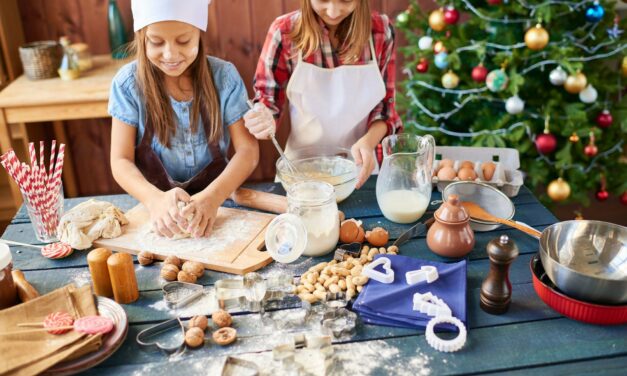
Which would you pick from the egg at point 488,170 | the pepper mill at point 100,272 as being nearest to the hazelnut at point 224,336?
the pepper mill at point 100,272

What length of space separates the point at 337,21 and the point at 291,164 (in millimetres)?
507

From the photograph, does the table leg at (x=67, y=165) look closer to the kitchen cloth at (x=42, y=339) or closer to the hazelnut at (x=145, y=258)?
the hazelnut at (x=145, y=258)

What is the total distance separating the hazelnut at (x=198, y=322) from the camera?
1037 millimetres

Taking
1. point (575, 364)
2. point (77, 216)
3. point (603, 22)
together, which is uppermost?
point (603, 22)

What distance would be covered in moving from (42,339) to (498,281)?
863 millimetres

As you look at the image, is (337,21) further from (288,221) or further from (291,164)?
(288,221)

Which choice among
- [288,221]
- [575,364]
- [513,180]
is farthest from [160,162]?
[575,364]

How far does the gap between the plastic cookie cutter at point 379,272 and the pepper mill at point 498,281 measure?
→ 192 millimetres

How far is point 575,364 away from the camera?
931 mm

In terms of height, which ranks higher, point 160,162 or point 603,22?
point 603,22

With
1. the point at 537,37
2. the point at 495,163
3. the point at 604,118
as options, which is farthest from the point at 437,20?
the point at 495,163

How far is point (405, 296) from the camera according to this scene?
110 centimetres

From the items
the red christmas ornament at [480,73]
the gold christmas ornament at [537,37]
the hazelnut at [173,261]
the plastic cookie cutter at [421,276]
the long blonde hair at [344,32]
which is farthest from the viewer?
the red christmas ornament at [480,73]

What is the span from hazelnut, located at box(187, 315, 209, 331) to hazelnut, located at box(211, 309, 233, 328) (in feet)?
0.06
